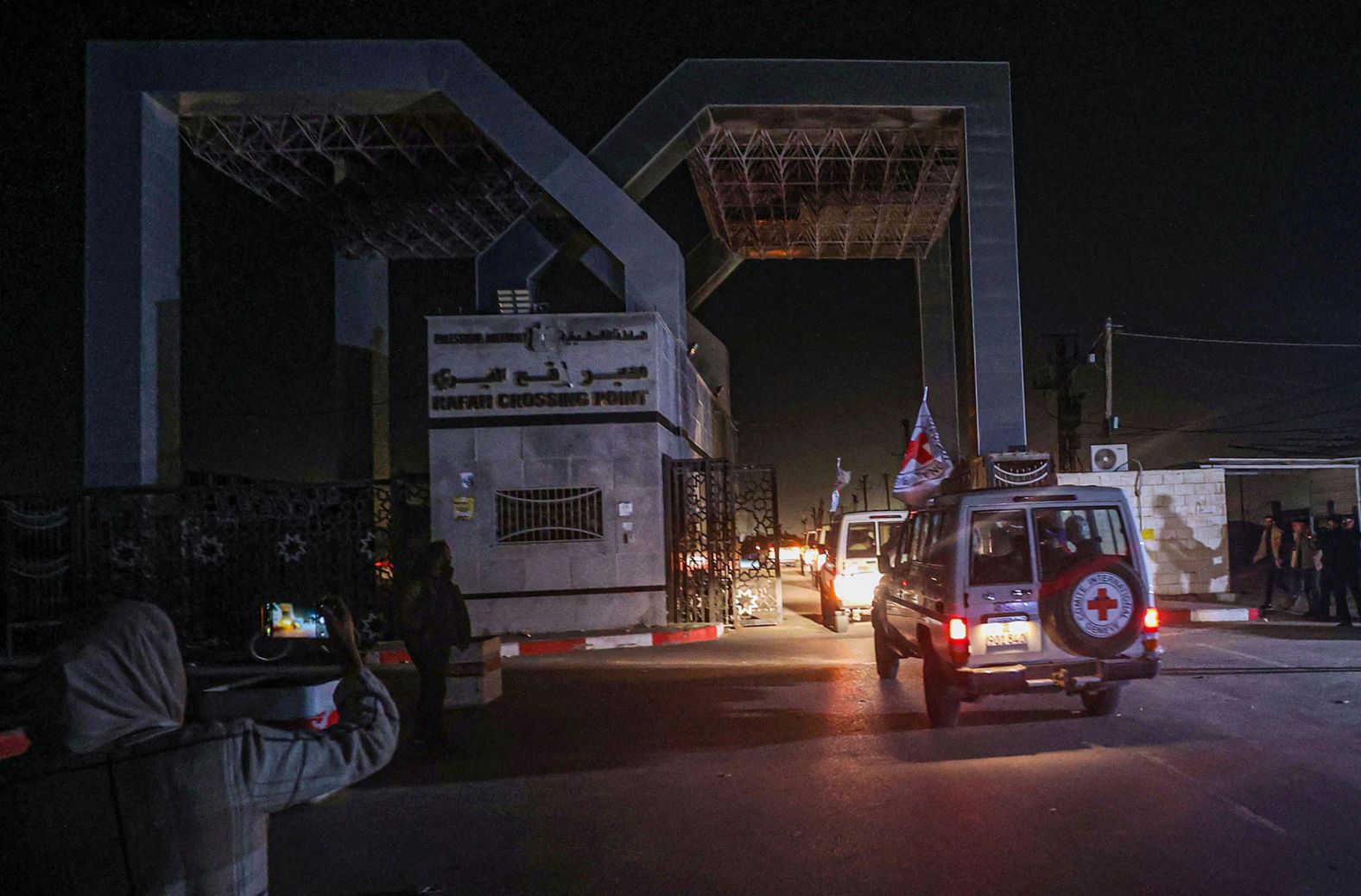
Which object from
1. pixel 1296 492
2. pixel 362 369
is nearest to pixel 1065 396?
pixel 1296 492

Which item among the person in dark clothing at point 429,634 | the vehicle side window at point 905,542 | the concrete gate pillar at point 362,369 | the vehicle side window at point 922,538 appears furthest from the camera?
the concrete gate pillar at point 362,369

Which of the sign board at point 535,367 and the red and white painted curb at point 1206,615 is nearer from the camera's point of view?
the red and white painted curb at point 1206,615

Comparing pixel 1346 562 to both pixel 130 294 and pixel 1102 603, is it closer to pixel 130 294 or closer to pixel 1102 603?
pixel 1102 603

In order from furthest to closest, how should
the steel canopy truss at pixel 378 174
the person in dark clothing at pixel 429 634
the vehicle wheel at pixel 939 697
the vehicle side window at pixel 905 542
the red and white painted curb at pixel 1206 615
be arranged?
the steel canopy truss at pixel 378 174, the red and white painted curb at pixel 1206 615, the vehicle side window at pixel 905 542, the vehicle wheel at pixel 939 697, the person in dark clothing at pixel 429 634

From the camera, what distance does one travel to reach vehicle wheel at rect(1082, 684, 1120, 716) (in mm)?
8703

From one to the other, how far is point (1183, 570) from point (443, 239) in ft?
68.8

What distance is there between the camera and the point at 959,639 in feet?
26.0

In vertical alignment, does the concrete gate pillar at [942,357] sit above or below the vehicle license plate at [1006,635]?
above

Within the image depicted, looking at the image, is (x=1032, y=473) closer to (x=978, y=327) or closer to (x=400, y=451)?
(x=978, y=327)

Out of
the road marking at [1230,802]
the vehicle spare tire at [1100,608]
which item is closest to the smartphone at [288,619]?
the vehicle spare tire at [1100,608]

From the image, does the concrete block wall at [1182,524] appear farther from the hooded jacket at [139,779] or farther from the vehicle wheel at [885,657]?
the hooded jacket at [139,779]

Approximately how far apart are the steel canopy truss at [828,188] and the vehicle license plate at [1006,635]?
15370mm

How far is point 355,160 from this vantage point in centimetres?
2420

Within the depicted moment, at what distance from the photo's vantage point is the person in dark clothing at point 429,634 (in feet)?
27.2
